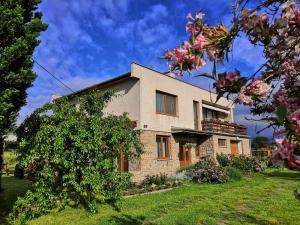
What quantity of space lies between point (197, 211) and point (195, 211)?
7 cm

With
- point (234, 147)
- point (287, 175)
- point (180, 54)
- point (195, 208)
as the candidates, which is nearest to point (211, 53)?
point (180, 54)

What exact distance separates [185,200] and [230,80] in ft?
31.2

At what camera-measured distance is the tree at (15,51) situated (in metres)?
7.46

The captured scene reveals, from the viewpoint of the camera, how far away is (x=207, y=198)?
1186 cm

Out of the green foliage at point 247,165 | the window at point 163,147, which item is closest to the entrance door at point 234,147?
the green foliage at point 247,165

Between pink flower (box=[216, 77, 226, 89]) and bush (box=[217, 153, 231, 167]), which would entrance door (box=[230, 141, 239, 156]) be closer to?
bush (box=[217, 153, 231, 167])

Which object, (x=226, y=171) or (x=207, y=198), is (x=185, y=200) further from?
(x=226, y=171)

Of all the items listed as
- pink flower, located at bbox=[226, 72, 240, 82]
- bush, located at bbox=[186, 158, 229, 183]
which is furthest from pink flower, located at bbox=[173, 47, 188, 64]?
bush, located at bbox=[186, 158, 229, 183]

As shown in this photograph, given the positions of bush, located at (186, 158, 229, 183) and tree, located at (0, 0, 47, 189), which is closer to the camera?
tree, located at (0, 0, 47, 189)

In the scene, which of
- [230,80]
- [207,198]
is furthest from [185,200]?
[230,80]

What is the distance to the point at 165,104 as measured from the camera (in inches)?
829

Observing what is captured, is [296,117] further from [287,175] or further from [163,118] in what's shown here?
[287,175]

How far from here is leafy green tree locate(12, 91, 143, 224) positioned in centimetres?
897


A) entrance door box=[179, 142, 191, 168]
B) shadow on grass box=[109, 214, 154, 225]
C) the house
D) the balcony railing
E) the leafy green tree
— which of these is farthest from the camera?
the balcony railing
